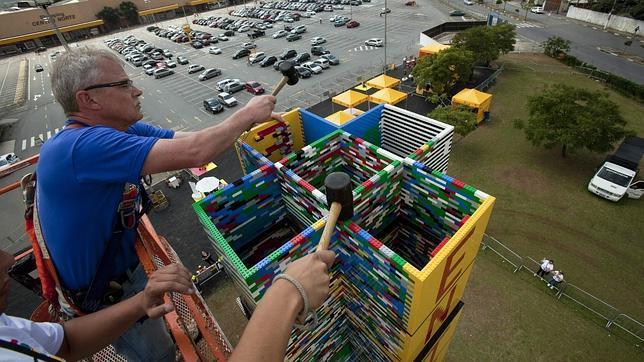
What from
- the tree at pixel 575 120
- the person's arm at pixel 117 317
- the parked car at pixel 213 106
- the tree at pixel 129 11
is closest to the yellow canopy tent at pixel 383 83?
the tree at pixel 575 120

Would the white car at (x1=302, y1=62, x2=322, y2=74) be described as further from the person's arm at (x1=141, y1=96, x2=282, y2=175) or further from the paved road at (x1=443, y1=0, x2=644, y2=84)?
the person's arm at (x1=141, y1=96, x2=282, y2=175)

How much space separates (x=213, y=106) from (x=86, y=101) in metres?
32.2

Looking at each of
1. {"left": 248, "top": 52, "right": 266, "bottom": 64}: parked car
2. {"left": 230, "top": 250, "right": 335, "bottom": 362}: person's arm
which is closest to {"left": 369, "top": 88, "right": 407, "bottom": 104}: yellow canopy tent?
{"left": 248, "top": 52, "right": 266, "bottom": 64}: parked car

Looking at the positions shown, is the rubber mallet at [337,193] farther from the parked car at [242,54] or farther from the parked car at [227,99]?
the parked car at [242,54]

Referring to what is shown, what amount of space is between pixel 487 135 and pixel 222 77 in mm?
34321

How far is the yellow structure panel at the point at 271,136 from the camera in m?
11.1

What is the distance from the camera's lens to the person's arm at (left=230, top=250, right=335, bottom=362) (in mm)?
2529

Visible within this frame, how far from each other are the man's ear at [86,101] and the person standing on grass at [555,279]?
19.0m

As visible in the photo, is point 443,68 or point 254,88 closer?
point 443,68

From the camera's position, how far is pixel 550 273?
15.9 meters

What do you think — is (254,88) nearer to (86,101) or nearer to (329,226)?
(86,101)

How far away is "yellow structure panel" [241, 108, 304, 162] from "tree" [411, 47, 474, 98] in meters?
21.6

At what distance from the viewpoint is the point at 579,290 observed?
15266 millimetres

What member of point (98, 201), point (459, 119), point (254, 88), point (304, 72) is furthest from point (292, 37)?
point (98, 201)
